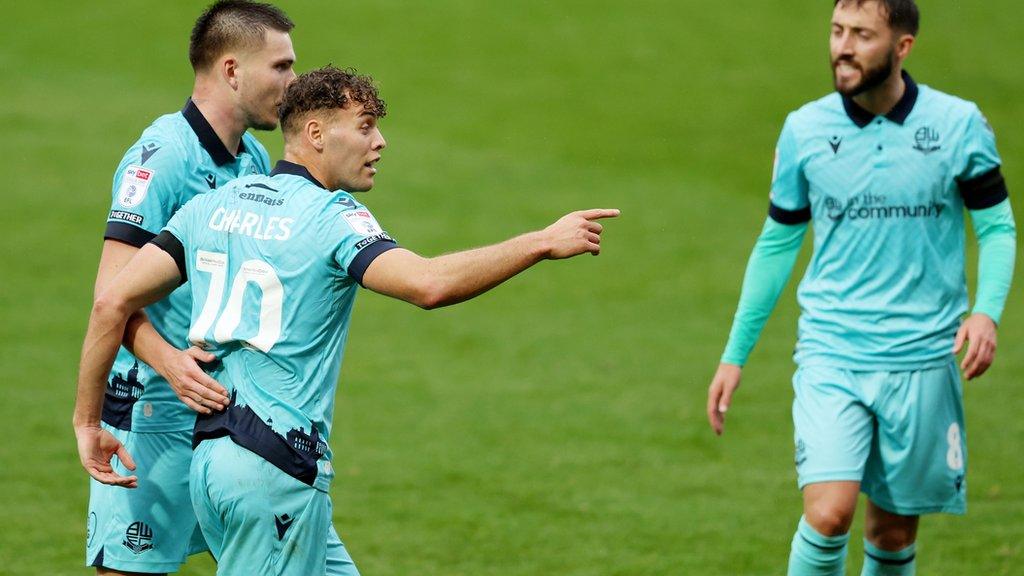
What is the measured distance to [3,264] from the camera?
14125mm

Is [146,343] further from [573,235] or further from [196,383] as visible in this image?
[573,235]

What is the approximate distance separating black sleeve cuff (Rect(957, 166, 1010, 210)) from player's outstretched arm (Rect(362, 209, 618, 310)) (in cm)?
202

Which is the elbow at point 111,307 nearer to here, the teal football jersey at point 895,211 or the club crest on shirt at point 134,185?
the club crest on shirt at point 134,185

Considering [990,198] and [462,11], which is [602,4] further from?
[990,198]

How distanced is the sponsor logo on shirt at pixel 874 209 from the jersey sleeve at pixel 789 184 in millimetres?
133

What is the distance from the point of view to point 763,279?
5.46 m

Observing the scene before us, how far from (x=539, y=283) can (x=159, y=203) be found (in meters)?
9.52

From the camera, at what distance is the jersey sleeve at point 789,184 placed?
5371 mm

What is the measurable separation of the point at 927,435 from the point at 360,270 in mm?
2512

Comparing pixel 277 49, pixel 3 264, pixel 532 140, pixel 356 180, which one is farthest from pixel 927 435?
pixel 532 140

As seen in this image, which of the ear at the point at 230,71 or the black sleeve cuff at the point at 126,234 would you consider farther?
the ear at the point at 230,71

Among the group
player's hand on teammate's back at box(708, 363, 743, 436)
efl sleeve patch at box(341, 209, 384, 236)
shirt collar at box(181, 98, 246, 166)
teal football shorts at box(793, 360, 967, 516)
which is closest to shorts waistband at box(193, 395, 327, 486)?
efl sleeve patch at box(341, 209, 384, 236)

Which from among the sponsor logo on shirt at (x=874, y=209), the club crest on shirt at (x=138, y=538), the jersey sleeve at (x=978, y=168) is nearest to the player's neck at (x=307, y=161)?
the club crest on shirt at (x=138, y=538)

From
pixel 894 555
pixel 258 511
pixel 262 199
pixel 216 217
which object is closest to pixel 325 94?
pixel 262 199
